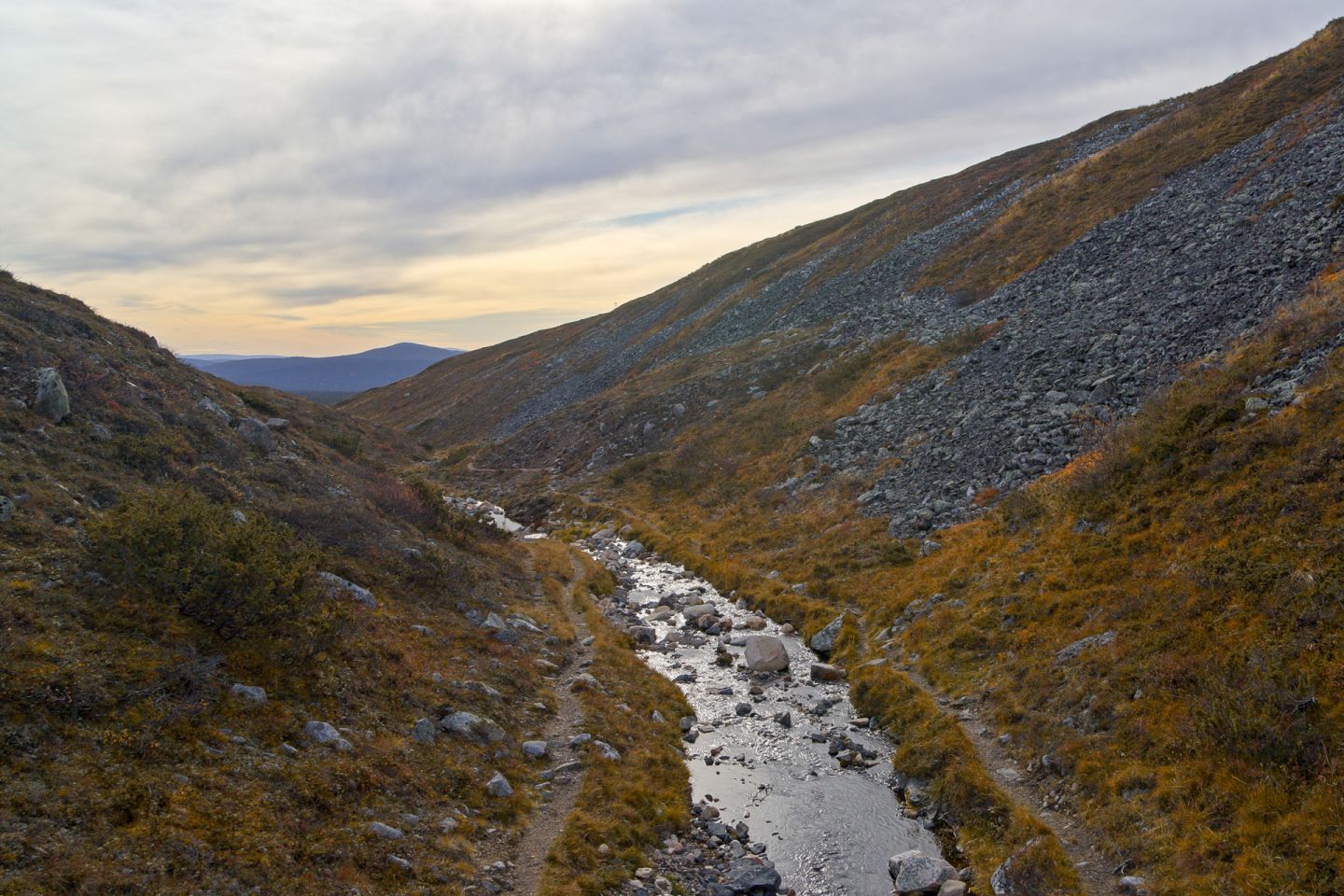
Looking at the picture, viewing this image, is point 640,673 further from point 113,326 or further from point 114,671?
point 113,326

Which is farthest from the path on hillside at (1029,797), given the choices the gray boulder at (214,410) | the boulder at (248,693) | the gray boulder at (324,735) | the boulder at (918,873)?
the gray boulder at (214,410)

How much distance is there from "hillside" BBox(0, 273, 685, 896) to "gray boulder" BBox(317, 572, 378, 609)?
142 mm

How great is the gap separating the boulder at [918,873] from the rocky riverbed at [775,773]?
5 cm

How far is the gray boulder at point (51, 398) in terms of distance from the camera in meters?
19.4

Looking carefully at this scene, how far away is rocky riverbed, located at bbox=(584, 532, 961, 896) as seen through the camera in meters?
13.8

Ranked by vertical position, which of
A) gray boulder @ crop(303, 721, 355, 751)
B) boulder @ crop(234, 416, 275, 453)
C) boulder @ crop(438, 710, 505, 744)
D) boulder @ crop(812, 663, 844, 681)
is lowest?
boulder @ crop(812, 663, 844, 681)

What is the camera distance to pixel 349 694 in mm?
15641

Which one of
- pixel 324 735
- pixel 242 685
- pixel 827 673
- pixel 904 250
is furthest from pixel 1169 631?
pixel 904 250

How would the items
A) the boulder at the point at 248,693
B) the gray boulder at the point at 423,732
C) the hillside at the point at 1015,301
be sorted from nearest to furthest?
the boulder at the point at 248,693 → the gray boulder at the point at 423,732 → the hillside at the point at 1015,301

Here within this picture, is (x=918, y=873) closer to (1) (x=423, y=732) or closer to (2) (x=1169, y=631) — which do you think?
(2) (x=1169, y=631)

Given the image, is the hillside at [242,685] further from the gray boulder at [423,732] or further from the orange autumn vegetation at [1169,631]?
the orange autumn vegetation at [1169,631]

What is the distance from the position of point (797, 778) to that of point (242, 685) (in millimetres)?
12381

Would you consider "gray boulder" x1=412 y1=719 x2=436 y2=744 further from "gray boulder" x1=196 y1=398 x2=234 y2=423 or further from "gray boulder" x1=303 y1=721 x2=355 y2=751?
"gray boulder" x1=196 y1=398 x2=234 y2=423

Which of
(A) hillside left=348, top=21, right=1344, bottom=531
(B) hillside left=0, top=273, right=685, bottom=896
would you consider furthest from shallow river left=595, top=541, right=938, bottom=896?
(A) hillside left=348, top=21, right=1344, bottom=531
